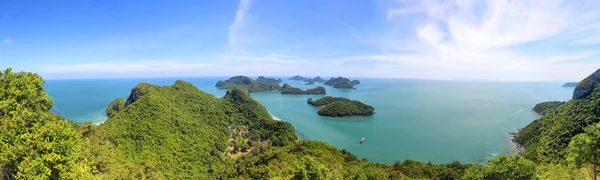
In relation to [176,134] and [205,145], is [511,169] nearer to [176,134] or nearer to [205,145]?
A: [205,145]

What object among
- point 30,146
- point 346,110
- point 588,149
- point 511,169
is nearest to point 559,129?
point 511,169

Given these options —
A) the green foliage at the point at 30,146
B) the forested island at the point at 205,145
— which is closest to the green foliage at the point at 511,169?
the forested island at the point at 205,145

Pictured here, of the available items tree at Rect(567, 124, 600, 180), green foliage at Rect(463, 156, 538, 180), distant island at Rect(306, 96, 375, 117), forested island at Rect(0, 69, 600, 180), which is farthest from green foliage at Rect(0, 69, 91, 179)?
distant island at Rect(306, 96, 375, 117)

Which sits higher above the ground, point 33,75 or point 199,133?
point 33,75

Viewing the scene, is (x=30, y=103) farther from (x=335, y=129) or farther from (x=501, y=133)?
(x=501, y=133)

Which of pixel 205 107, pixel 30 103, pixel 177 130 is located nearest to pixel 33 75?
pixel 30 103

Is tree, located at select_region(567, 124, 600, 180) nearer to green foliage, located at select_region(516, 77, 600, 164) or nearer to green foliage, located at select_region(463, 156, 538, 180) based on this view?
green foliage, located at select_region(463, 156, 538, 180)
